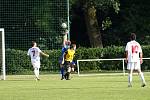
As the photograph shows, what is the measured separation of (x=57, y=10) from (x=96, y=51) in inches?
164

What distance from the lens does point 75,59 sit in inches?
1681

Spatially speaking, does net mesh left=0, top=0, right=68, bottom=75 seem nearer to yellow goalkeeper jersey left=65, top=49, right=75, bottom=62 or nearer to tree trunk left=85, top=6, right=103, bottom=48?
tree trunk left=85, top=6, right=103, bottom=48

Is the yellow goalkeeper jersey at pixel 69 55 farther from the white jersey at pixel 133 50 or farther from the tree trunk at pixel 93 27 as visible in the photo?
the tree trunk at pixel 93 27

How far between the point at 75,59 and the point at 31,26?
4.02m

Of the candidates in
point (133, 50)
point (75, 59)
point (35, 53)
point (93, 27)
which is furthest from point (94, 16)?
point (133, 50)

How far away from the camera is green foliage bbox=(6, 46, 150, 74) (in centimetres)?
4103

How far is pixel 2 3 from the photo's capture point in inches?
1668

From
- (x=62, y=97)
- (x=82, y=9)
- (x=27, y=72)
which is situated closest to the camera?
(x=62, y=97)

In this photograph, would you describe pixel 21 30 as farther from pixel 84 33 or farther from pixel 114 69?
pixel 84 33

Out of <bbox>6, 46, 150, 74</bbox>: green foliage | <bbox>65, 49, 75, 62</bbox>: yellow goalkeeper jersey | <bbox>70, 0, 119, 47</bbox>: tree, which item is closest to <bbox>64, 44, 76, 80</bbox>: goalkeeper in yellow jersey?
<bbox>65, 49, 75, 62</bbox>: yellow goalkeeper jersey

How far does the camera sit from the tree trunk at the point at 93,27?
49281 millimetres

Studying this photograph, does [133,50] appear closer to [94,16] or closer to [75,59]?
[75,59]

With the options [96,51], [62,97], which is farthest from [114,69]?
[62,97]

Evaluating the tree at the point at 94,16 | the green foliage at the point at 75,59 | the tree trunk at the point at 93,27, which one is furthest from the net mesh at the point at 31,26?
the tree trunk at the point at 93,27
